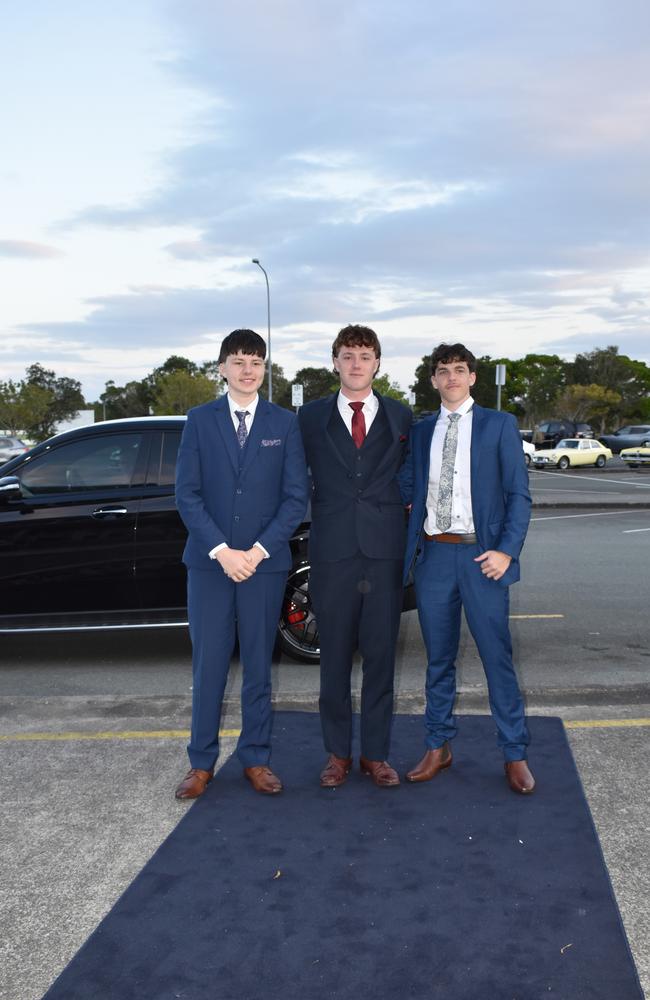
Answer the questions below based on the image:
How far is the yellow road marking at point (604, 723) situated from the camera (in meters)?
4.79

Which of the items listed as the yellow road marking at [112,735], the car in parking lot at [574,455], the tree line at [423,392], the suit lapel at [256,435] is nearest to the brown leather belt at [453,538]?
the suit lapel at [256,435]

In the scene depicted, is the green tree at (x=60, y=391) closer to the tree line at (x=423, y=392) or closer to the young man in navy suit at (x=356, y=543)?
the tree line at (x=423, y=392)

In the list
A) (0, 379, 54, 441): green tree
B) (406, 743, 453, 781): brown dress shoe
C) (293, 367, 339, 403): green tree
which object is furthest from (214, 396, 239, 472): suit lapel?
(293, 367, 339, 403): green tree

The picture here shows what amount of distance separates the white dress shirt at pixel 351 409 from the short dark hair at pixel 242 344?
15.4 inches

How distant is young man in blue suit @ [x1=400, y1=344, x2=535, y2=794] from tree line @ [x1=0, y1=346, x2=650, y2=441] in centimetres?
6082

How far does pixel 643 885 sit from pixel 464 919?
665mm

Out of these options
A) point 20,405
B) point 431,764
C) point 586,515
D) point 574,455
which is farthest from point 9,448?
point 20,405

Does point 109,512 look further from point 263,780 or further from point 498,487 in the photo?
point 498,487

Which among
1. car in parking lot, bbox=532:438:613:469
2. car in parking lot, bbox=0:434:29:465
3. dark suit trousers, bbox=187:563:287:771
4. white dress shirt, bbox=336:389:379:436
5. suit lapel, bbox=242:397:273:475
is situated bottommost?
car in parking lot, bbox=532:438:613:469

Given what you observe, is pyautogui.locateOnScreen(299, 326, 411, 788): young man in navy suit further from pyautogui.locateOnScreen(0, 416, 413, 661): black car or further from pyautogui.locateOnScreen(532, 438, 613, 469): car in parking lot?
pyautogui.locateOnScreen(532, 438, 613, 469): car in parking lot

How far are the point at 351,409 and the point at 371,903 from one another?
1984 mm

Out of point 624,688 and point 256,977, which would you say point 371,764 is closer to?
point 256,977

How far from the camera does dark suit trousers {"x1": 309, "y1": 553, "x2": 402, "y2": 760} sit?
4.07m

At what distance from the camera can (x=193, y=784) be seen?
13.1ft
